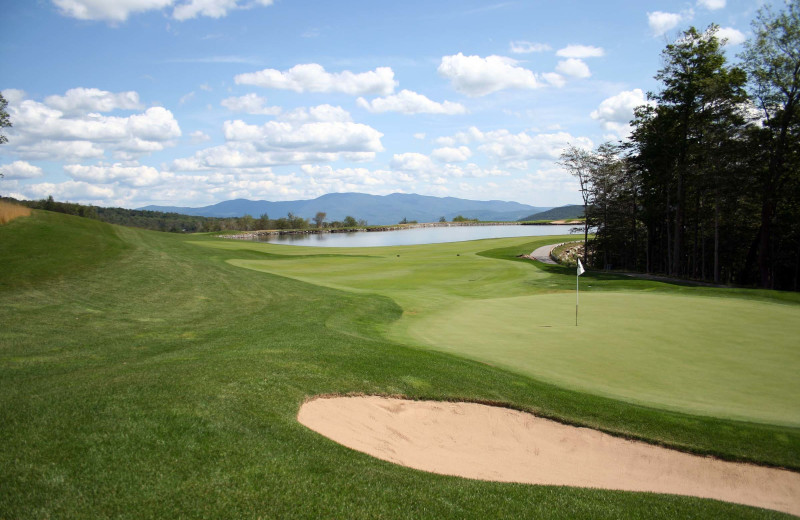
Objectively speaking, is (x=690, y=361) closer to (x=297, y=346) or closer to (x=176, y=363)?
(x=297, y=346)

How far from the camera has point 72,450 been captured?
509cm

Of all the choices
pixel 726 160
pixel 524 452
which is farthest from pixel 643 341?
pixel 726 160

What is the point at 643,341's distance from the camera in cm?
1334

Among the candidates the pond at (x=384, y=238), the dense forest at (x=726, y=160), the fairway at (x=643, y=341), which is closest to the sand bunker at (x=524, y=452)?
the fairway at (x=643, y=341)

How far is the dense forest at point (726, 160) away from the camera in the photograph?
27.6 m

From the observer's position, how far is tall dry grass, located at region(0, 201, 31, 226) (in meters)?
19.2

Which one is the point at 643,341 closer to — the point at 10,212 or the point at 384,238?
the point at 10,212

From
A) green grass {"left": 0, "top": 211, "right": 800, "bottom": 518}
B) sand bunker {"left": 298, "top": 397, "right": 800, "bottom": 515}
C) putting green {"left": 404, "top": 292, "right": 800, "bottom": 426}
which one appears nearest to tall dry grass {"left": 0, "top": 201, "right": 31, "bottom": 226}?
green grass {"left": 0, "top": 211, "right": 800, "bottom": 518}

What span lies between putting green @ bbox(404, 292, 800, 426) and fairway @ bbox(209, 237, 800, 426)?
30mm

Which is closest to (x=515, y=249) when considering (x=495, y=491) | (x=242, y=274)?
(x=242, y=274)

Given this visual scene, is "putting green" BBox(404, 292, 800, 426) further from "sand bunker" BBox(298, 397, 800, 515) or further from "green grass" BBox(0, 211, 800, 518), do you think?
"sand bunker" BBox(298, 397, 800, 515)

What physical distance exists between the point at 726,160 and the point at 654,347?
24.4 metres

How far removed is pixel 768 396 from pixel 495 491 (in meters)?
7.70

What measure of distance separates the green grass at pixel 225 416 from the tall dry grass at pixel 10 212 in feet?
14.0
